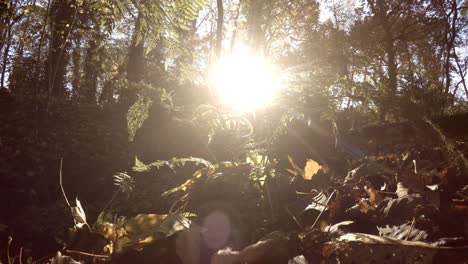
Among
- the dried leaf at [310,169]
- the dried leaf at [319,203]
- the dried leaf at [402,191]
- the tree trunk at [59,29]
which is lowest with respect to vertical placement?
the dried leaf at [319,203]

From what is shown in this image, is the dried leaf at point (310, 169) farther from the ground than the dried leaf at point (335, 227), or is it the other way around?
the dried leaf at point (310, 169)

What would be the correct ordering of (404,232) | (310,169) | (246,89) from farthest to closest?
(246,89)
(310,169)
(404,232)

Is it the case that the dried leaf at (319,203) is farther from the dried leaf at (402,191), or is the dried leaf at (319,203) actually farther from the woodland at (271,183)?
the dried leaf at (402,191)

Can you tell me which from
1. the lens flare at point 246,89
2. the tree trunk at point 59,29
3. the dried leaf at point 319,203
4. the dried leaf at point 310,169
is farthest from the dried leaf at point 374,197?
the tree trunk at point 59,29

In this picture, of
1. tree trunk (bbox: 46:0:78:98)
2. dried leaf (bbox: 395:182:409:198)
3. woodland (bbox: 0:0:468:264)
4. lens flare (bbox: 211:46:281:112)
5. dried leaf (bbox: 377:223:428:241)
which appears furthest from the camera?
tree trunk (bbox: 46:0:78:98)

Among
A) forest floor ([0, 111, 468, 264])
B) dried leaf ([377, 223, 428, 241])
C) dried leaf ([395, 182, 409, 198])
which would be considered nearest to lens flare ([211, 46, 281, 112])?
forest floor ([0, 111, 468, 264])

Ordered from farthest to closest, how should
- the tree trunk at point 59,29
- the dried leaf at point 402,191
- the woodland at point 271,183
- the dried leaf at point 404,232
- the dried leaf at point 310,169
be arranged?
1. the tree trunk at point 59,29
2. the dried leaf at point 310,169
3. the dried leaf at point 402,191
4. the woodland at point 271,183
5. the dried leaf at point 404,232

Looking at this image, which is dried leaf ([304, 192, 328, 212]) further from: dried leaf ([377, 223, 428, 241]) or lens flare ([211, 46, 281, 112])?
lens flare ([211, 46, 281, 112])

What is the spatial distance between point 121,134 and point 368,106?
6502 millimetres

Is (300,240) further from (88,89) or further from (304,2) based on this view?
(304,2)

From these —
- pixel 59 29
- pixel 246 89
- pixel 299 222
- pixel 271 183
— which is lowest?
pixel 299 222

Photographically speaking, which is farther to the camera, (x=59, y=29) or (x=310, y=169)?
(x=59, y=29)

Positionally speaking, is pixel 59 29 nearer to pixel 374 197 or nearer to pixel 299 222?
pixel 299 222

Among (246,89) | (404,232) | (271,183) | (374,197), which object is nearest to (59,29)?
(246,89)
